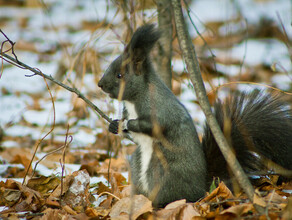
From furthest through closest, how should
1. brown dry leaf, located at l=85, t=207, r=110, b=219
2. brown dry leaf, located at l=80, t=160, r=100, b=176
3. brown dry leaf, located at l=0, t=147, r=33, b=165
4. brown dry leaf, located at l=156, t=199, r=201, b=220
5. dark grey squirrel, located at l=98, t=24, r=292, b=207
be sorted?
1. brown dry leaf, located at l=0, t=147, r=33, b=165
2. brown dry leaf, located at l=80, t=160, r=100, b=176
3. dark grey squirrel, located at l=98, t=24, r=292, b=207
4. brown dry leaf, located at l=85, t=207, r=110, b=219
5. brown dry leaf, located at l=156, t=199, r=201, b=220

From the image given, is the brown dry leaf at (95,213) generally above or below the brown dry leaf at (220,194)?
above

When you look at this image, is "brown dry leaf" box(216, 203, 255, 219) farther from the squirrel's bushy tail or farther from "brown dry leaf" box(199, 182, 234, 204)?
the squirrel's bushy tail

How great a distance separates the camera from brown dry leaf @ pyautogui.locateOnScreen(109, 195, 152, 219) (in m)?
1.75

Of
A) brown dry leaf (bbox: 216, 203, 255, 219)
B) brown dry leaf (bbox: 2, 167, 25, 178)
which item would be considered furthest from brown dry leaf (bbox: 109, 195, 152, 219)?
brown dry leaf (bbox: 2, 167, 25, 178)

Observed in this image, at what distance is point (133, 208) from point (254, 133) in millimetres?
791

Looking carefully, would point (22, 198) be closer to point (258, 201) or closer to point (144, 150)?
point (144, 150)

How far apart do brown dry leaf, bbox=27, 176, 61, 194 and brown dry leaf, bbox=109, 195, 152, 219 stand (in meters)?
0.53

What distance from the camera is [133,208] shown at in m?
1.83

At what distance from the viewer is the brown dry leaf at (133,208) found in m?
1.75

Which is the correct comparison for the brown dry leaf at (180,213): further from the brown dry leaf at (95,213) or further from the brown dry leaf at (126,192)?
the brown dry leaf at (126,192)

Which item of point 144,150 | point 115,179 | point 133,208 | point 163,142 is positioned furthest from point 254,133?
point 115,179

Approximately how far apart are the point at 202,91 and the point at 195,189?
709mm

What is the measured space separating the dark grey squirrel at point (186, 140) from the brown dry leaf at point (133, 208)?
0.22 m

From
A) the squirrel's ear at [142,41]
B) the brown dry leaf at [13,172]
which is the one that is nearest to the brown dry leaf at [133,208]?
the squirrel's ear at [142,41]
